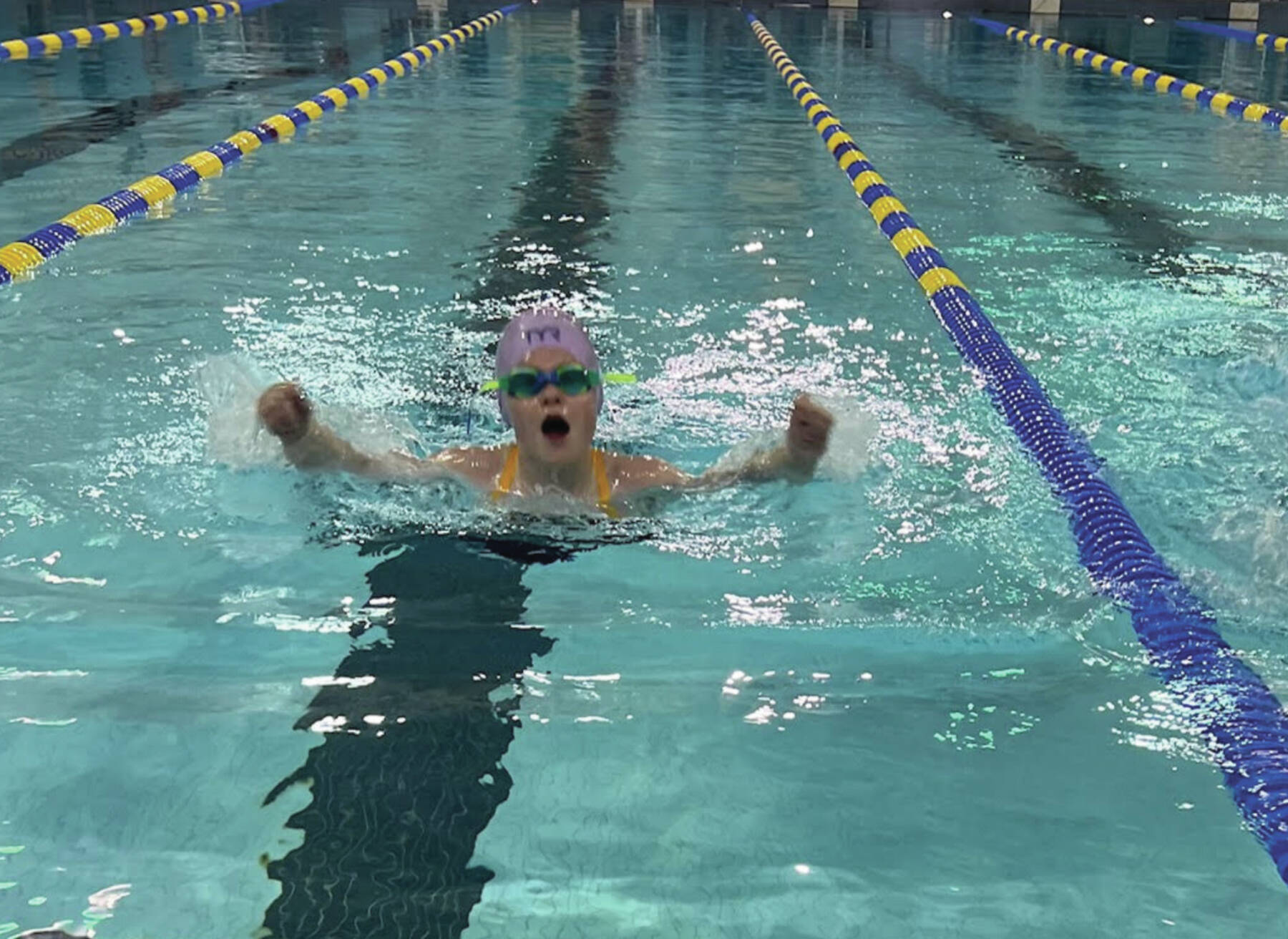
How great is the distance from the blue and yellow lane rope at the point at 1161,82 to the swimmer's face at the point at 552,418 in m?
7.28

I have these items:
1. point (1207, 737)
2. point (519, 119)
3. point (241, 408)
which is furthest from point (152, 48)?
point (1207, 737)

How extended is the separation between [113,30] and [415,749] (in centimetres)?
1232

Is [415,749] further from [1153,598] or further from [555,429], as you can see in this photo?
[1153,598]

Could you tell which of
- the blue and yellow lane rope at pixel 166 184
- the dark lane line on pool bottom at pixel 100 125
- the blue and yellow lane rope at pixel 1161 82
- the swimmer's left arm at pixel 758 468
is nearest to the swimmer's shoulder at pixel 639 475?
the swimmer's left arm at pixel 758 468

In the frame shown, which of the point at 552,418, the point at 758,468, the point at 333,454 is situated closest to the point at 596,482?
the point at 552,418

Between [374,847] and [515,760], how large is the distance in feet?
0.94

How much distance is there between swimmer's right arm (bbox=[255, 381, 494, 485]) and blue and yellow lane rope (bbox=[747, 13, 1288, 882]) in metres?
1.25

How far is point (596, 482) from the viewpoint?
9.66 feet

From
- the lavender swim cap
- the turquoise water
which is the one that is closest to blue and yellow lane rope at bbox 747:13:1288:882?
the turquoise water

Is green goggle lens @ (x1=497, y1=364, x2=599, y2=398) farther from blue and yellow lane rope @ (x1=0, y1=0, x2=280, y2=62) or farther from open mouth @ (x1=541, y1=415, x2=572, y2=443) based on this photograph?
blue and yellow lane rope @ (x1=0, y1=0, x2=280, y2=62)

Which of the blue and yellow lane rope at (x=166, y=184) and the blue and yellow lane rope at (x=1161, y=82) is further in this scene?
the blue and yellow lane rope at (x=1161, y=82)

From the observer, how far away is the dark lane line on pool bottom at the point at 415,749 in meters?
1.77

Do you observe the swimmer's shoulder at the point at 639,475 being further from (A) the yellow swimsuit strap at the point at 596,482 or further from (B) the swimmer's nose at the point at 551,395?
(B) the swimmer's nose at the point at 551,395

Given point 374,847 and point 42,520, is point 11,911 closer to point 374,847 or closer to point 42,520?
point 374,847
